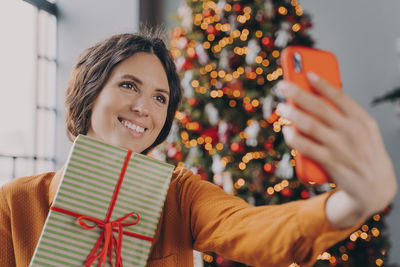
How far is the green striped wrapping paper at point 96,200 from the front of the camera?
0.74 m

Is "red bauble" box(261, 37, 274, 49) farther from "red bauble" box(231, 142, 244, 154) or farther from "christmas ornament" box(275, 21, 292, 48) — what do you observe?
"red bauble" box(231, 142, 244, 154)

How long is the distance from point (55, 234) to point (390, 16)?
10.6 ft

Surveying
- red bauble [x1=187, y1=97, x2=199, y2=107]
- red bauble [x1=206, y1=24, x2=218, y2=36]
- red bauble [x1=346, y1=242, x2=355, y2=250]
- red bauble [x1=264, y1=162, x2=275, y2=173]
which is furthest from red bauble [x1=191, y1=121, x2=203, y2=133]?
red bauble [x1=346, y1=242, x2=355, y2=250]

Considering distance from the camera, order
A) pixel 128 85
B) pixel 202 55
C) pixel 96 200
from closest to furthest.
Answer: pixel 96 200 < pixel 128 85 < pixel 202 55

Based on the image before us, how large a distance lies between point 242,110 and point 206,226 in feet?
6.14

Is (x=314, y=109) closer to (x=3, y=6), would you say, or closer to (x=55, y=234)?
(x=55, y=234)

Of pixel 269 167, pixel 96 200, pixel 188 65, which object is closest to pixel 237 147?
pixel 269 167

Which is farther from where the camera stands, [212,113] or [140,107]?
[212,113]

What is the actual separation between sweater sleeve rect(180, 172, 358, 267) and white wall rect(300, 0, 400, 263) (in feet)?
8.39

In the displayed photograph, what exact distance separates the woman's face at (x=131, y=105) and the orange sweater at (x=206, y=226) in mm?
174

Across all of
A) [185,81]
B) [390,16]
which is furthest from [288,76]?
[390,16]

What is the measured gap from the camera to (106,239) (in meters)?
0.75

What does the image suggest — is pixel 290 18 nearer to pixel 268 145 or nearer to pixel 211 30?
pixel 211 30

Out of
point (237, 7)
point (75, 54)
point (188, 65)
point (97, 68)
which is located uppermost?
point (237, 7)
